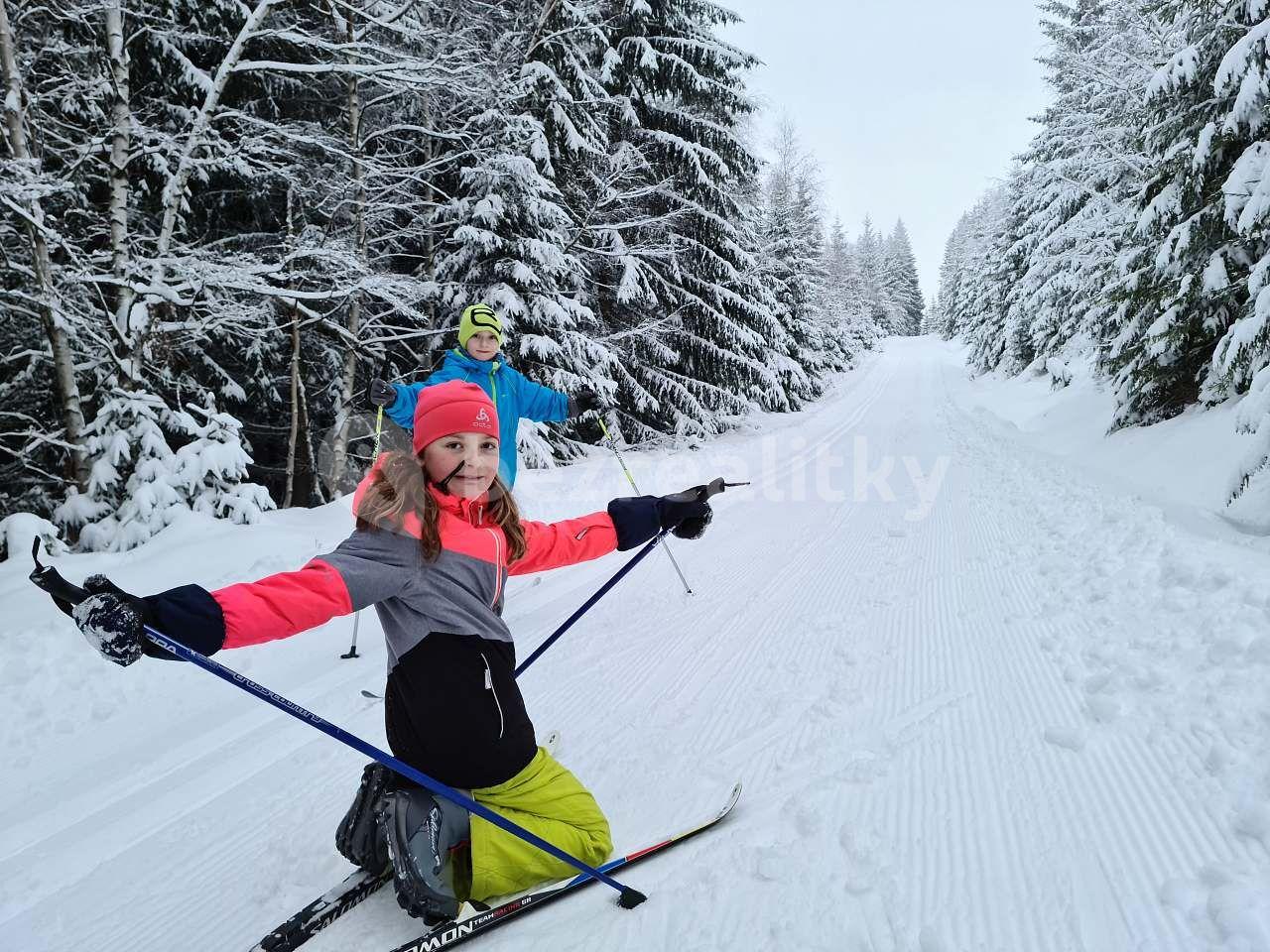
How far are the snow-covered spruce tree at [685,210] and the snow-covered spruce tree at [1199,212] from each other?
22.3 ft

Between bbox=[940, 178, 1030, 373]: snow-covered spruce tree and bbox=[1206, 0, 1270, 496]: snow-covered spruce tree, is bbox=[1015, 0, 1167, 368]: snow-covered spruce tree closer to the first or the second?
bbox=[940, 178, 1030, 373]: snow-covered spruce tree

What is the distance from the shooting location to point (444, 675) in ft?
6.67

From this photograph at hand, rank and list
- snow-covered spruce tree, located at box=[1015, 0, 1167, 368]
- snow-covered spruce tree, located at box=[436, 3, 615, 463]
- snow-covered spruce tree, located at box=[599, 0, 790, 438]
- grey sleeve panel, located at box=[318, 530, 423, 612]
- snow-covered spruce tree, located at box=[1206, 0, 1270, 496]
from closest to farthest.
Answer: grey sleeve panel, located at box=[318, 530, 423, 612] < snow-covered spruce tree, located at box=[1206, 0, 1270, 496] < snow-covered spruce tree, located at box=[436, 3, 615, 463] < snow-covered spruce tree, located at box=[599, 0, 790, 438] < snow-covered spruce tree, located at box=[1015, 0, 1167, 368]

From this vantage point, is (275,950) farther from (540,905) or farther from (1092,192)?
(1092,192)

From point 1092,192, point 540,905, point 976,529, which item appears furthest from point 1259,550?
point 1092,192

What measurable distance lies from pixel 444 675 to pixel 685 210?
12178 mm

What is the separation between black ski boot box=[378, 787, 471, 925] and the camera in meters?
1.88

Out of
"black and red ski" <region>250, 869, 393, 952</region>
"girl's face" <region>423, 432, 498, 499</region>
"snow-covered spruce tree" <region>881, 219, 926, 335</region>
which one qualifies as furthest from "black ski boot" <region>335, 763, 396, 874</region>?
"snow-covered spruce tree" <region>881, 219, 926, 335</region>

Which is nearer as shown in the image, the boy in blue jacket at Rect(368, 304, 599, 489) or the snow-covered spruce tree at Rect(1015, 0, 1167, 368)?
the boy in blue jacket at Rect(368, 304, 599, 489)

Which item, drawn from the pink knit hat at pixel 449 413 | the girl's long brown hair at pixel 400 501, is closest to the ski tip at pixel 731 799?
the girl's long brown hair at pixel 400 501

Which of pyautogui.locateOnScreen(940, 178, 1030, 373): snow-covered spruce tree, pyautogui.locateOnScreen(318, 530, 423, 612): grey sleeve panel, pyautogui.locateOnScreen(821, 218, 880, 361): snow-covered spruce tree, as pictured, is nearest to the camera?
pyautogui.locateOnScreen(318, 530, 423, 612): grey sleeve panel

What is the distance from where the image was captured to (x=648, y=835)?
2.43 m

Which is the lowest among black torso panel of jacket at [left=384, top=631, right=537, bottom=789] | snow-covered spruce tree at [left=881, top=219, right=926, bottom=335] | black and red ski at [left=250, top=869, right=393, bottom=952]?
black and red ski at [left=250, top=869, right=393, bottom=952]

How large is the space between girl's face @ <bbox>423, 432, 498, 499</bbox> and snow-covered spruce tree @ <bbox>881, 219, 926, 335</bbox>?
72.9 metres
